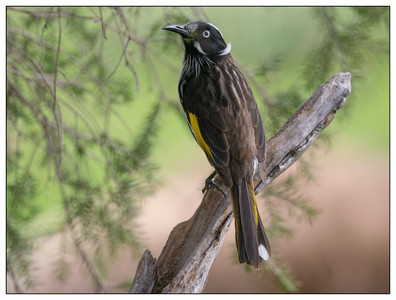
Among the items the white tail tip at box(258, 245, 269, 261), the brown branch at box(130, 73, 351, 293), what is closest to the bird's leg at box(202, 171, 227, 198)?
the brown branch at box(130, 73, 351, 293)

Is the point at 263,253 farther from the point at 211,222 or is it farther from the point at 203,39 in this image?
the point at 203,39

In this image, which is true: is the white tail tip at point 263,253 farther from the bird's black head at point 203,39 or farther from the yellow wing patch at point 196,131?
the bird's black head at point 203,39

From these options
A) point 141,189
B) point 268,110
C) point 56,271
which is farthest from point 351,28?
point 56,271

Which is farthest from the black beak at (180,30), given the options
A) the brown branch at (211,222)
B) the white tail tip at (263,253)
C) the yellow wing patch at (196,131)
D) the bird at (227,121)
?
the white tail tip at (263,253)

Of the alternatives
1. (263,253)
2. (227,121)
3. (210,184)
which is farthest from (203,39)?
(263,253)

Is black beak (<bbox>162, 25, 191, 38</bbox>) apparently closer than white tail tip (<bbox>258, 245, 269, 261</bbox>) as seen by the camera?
No

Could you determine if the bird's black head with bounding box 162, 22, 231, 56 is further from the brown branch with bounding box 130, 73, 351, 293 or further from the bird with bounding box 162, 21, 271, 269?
the brown branch with bounding box 130, 73, 351, 293

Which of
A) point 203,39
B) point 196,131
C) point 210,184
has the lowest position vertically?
point 210,184
